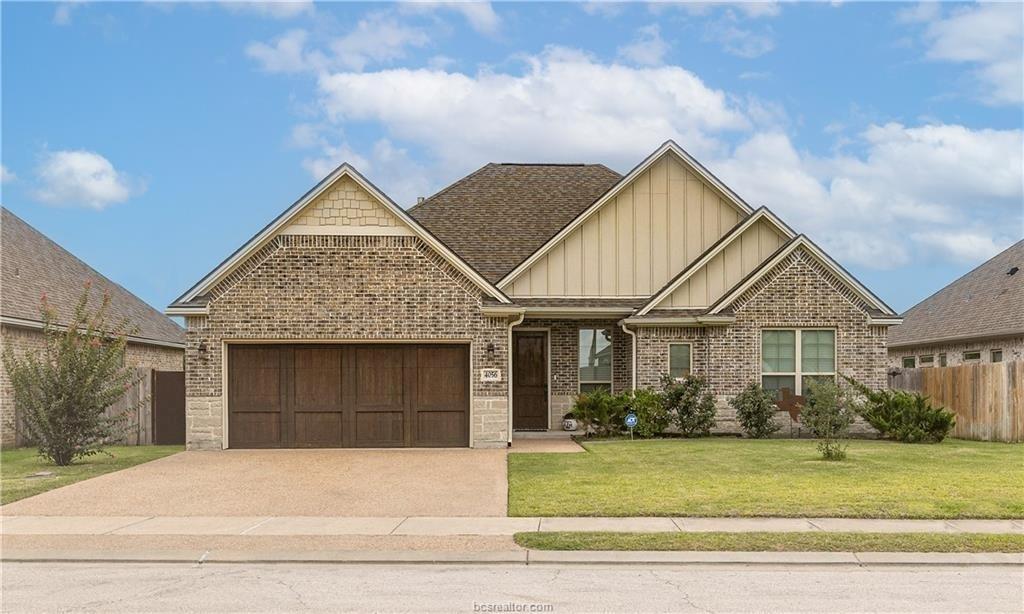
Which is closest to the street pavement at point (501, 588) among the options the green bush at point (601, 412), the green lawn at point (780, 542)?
the green lawn at point (780, 542)

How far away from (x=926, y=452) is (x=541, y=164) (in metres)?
15.1

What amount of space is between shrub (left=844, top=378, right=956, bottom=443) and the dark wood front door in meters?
7.35

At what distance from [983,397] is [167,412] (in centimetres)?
1958

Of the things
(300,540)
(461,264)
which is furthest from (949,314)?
(300,540)

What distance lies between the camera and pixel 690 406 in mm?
22094

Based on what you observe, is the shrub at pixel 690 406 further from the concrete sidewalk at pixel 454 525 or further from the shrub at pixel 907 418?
the concrete sidewalk at pixel 454 525

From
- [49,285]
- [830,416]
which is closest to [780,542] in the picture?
[830,416]

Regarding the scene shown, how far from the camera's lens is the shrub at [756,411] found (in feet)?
72.2

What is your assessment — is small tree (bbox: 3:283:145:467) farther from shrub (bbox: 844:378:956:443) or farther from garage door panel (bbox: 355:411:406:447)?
shrub (bbox: 844:378:956:443)

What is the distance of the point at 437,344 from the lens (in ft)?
67.1

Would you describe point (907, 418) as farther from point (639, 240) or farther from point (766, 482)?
point (766, 482)

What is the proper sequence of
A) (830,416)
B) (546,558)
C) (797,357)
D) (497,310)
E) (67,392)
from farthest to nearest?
(797,357) → (497,310) → (830,416) → (67,392) → (546,558)

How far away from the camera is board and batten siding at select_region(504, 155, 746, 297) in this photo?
80.1ft

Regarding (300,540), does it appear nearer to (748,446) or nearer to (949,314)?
(748,446)
